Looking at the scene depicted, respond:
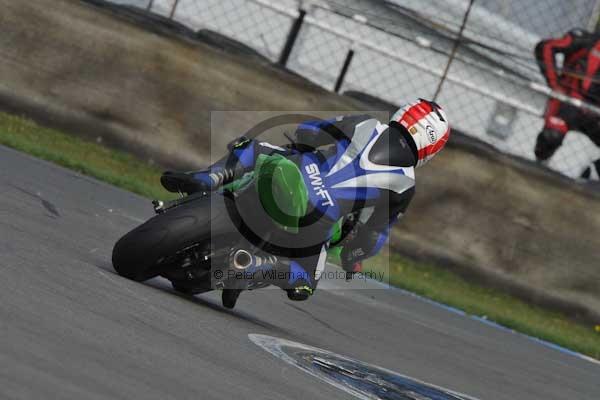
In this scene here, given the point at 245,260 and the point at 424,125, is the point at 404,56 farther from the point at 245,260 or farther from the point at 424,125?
the point at 245,260

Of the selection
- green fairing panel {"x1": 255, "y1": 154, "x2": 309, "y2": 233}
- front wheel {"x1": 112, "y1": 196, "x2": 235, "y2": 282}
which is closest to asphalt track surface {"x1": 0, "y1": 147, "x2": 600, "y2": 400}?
front wheel {"x1": 112, "y1": 196, "x2": 235, "y2": 282}

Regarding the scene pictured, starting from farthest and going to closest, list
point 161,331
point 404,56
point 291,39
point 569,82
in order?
1. point 569,82
2. point 404,56
3. point 291,39
4. point 161,331

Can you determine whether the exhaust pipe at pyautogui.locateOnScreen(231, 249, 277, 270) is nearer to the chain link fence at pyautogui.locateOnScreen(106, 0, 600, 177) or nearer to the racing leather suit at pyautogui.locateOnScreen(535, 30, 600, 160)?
the chain link fence at pyautogui.locateOnScreen(106, 0, 600, 177)

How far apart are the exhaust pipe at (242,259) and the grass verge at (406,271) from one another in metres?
5.53

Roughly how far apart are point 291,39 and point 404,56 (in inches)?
55.5

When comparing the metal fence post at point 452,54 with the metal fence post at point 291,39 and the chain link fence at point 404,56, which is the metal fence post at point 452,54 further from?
the metal fence post at point 291,39

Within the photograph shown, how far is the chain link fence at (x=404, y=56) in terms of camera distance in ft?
43.8

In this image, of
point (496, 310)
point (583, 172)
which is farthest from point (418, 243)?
point (583, 172)

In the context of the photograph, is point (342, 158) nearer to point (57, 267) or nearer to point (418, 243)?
point (57, 267)

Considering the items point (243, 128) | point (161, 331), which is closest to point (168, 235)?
point (161, 331)

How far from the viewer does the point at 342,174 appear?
267 inches

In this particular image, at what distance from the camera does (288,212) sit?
21.4 feet

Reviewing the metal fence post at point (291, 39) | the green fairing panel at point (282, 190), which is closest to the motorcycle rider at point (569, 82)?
the metal fence post at point (291, 39)

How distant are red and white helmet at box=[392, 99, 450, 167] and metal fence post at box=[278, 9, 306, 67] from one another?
617 centimetres
